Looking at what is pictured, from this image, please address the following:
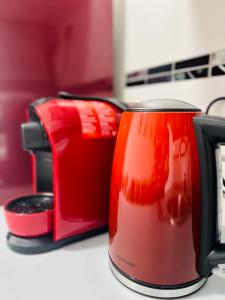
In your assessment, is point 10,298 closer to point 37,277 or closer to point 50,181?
point 37,277

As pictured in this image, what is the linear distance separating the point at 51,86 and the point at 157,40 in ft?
1.02

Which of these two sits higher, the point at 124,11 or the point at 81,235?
the point at 124,11

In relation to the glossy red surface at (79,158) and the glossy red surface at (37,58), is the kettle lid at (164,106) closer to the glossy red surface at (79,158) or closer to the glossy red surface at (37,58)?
the glossy red surface at (79,158)

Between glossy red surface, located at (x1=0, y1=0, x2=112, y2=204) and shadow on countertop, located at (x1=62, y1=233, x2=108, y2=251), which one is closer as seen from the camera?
shadow on countertop, located at (x1=62, y1=233, x2=108, y2=251)

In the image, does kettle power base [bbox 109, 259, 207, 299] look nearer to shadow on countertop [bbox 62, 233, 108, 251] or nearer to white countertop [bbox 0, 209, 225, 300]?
white countertop [bbox 0, 209, 225, 300]

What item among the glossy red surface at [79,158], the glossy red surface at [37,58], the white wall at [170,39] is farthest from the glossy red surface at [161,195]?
the glossy red surface at [37,58]

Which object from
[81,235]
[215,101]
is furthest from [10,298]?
[215,101]

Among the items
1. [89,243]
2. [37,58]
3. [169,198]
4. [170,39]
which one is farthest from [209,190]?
[37,58]

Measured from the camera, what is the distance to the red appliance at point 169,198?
0.32 metres

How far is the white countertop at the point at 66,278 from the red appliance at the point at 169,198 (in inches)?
1.6

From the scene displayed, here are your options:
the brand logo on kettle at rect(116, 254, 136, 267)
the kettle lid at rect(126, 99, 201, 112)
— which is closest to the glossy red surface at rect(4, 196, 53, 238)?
the brand logo on kettle at rect(116, 254, 136, 267)

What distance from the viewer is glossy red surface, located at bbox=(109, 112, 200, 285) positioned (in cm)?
32

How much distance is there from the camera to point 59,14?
667 millimetres

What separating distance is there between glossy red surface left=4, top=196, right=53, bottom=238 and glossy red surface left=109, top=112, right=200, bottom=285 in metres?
0.18
